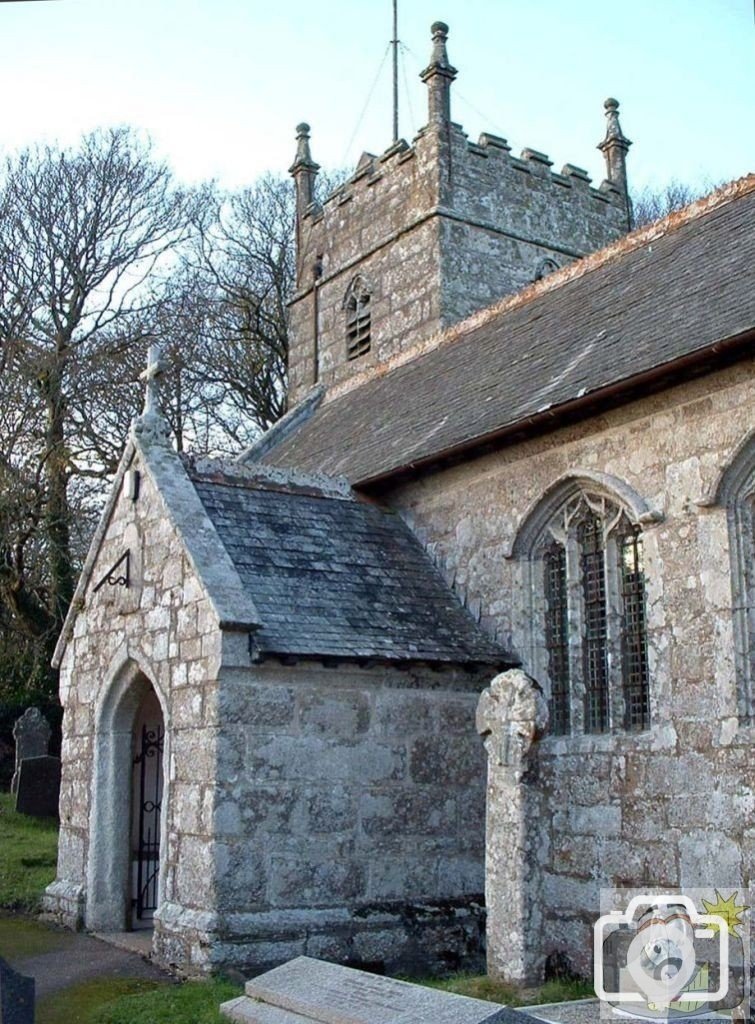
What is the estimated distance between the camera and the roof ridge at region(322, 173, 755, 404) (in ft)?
40.9

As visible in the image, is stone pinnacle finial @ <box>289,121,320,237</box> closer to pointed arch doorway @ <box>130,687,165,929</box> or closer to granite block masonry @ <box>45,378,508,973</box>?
granite block masonry @ <box>45,378,508,973</box>

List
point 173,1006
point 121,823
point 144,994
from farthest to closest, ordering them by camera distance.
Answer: point 121,823, point 144,994, point 173,1006

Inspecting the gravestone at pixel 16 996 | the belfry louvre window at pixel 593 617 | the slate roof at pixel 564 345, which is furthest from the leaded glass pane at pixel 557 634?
the gravestone at pixel 16 996

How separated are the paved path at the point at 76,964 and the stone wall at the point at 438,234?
10.3 meters

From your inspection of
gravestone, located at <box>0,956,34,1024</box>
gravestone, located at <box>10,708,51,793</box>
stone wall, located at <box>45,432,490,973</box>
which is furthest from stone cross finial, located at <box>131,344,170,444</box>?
gravestone, located at <box>10,708,51,793</box>

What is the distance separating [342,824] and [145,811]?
325cm

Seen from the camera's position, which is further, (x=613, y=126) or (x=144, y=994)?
(x=613, y=126)

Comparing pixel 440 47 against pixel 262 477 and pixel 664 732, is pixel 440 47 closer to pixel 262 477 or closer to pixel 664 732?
pixel 262 477

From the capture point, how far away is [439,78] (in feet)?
59.7

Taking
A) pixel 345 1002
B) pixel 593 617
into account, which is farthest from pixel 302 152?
pixel 345 1002

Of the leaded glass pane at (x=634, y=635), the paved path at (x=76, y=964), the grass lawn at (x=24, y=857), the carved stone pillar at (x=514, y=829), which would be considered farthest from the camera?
the grass lawn at (x=24, y=857)

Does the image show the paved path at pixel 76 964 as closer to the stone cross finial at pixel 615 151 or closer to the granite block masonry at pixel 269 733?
the granite block masonry at pixel 269 733

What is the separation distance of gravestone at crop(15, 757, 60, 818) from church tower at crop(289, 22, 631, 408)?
7.57m

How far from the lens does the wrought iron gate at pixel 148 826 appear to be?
37.8 feet
